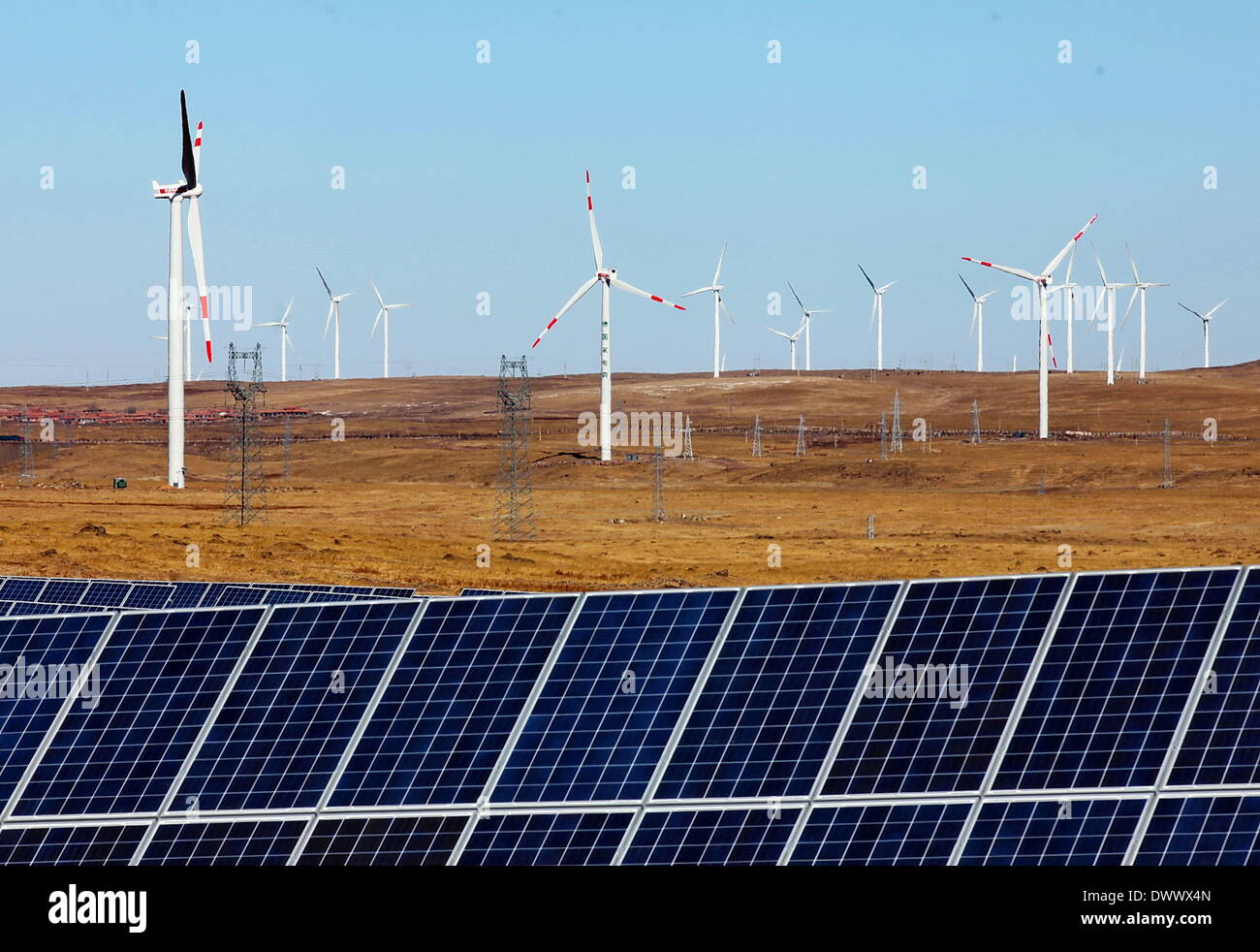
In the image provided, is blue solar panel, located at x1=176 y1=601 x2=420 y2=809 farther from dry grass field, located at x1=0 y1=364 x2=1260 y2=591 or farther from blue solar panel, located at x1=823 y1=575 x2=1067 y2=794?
dry grass field, located at x1=0 y1=364 x2=1260 y2=591

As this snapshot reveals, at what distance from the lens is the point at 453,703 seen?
858 inches

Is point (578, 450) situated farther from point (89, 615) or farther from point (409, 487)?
point (89, 615)

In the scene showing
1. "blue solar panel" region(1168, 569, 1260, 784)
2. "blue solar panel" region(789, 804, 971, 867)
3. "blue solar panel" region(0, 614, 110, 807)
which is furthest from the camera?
"blue solar panel" region(0, 614, 110, 807)

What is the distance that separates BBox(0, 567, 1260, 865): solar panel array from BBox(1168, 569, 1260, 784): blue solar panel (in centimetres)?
3

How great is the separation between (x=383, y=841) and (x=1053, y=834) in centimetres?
830

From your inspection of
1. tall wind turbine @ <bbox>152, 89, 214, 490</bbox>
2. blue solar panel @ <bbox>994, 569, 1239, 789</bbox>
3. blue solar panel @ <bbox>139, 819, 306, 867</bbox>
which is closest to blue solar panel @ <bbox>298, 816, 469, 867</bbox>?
blue solar panel @ <bbox>139, 819, 306, 867</bbox>

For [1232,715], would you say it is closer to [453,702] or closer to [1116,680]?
[1116,680]

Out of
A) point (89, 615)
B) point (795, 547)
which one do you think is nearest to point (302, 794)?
point (89, 615)

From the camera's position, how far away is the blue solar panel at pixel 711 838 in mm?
19016

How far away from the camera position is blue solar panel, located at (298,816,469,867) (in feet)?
64.4

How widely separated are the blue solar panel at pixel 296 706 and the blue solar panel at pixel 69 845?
0.92 m

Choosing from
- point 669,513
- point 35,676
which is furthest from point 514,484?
point 35,676
